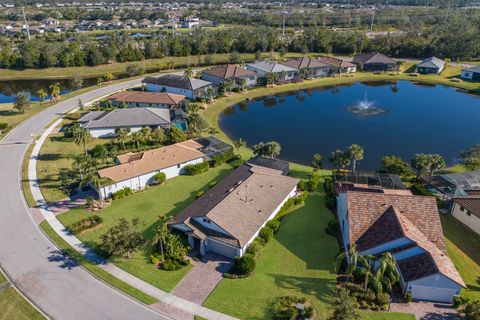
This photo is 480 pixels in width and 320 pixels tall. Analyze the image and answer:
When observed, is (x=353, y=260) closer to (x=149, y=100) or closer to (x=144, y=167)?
(x=144, y=167)

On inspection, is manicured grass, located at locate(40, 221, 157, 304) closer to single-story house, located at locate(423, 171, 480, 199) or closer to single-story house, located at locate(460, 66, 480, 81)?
single-story house, located at locate(423, 171, 480, 199)

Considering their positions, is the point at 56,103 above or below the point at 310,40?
below

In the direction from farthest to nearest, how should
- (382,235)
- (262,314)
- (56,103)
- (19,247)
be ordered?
(56,103), (19,247), (382,235), (262,314)

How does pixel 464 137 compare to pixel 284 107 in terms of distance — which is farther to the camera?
pixel 284 107

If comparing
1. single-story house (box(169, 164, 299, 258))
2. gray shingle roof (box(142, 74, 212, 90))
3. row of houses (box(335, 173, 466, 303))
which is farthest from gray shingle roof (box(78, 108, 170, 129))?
row of houses (box(335, 173, 466, 303))

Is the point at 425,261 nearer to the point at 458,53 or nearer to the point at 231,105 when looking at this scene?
the point at 231,105

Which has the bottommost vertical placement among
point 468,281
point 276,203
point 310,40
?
point 468,281

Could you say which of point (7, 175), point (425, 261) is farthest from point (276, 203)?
point (7, 175)

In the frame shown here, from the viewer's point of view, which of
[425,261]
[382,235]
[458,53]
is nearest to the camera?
[425,261]
